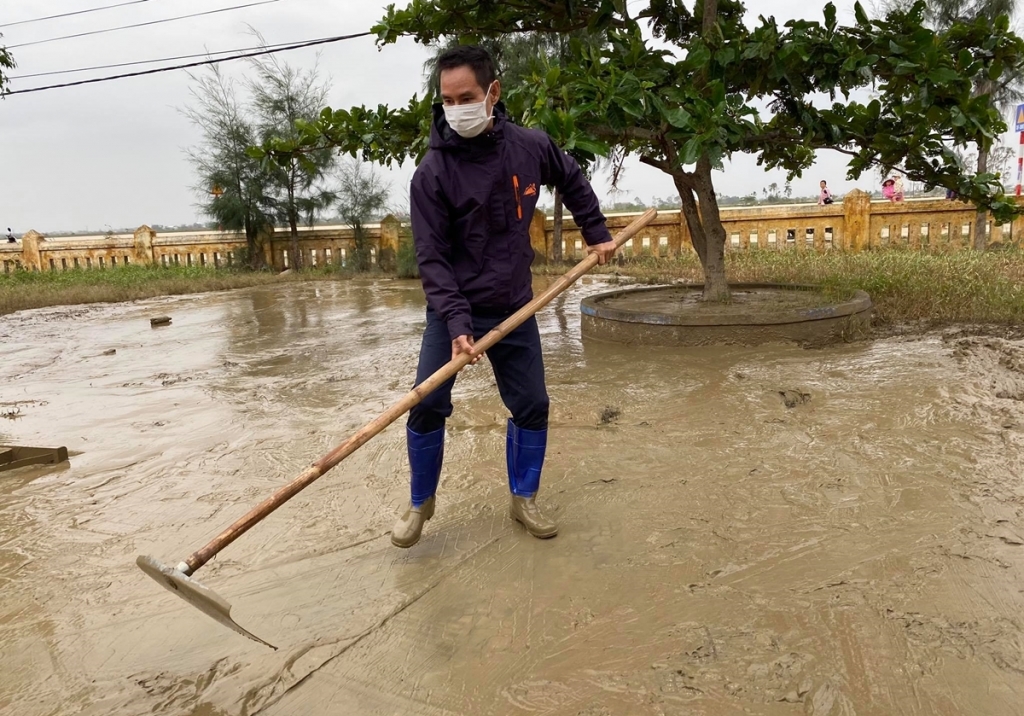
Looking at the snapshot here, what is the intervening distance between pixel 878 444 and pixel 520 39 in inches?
474

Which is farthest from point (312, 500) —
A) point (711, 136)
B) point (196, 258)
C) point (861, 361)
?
point (196, 258)

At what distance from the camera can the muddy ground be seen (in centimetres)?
168

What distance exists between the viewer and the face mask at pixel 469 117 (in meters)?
2.18

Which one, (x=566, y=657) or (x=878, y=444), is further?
(x=878, y=444)

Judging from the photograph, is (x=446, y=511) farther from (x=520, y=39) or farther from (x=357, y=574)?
(x=520, y=39)

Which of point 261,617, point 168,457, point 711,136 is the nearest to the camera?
point 261,617

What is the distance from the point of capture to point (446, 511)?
8.87ft

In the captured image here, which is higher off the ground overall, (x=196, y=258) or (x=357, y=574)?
(x=196, y=258)

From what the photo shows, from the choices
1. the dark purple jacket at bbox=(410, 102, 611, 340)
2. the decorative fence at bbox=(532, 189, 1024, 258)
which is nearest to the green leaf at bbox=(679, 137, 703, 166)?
the dark purple jacket at bbox=(410, 102, 611, 340)

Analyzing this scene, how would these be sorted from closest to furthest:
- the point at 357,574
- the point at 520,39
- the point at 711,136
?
the point at 357,574 → the point at 711,136 → the point at 520,39

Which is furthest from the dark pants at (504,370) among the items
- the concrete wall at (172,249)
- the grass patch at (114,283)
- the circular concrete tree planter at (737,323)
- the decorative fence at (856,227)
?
the concrete wall at (172,249)

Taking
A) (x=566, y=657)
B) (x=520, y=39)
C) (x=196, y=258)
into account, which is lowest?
(x=566, y=657)

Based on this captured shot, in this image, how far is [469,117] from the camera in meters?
2.19

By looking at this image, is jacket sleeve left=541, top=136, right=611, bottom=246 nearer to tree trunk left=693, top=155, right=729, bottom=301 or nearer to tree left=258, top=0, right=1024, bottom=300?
tree left=258, top=0, right=1024, bottom=300
